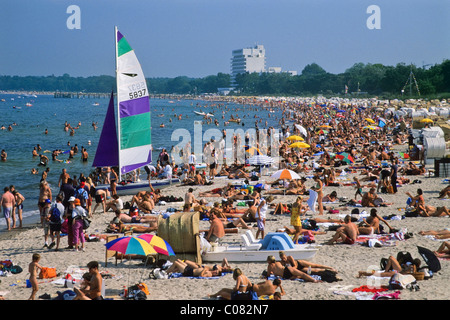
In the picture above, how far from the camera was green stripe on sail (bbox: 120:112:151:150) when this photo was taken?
19.6 m

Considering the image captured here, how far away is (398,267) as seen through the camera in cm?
991

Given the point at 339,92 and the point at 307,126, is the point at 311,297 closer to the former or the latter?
the point at 307,126

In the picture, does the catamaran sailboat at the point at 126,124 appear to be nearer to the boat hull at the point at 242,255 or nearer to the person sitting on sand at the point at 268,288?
the boat hull at the point at 242,255

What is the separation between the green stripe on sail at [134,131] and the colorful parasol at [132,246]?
401 inches

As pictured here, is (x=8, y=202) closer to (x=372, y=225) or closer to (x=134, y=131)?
(x=134, y=131)

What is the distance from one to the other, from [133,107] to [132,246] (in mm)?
10691

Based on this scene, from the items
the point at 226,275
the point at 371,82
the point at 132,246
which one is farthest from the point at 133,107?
the point at 371,82

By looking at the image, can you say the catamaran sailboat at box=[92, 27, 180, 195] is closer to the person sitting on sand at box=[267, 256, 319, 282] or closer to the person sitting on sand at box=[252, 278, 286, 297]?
the person sitting on sand at box=[267, 256, 319, 282]

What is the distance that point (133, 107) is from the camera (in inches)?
773

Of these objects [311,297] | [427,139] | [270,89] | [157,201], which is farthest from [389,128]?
[270,89]

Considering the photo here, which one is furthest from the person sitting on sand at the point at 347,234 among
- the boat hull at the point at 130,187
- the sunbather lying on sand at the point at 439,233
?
the boat hull at the point at 130,187

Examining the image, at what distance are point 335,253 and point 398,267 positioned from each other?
2033 mm

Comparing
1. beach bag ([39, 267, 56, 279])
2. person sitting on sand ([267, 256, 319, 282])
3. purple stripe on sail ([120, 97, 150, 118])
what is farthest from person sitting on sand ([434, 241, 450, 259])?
purple stripe on sail ([120, 97, 150, 118])

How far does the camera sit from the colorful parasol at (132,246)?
9.56 meters
